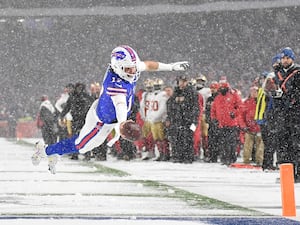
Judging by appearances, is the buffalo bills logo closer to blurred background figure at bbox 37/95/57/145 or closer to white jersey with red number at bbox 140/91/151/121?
white jersey with red number at bbox 140/91/151/121

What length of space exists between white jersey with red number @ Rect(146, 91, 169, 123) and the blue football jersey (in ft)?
30.4

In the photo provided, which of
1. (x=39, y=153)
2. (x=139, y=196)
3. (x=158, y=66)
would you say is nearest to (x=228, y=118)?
(x=39, y=153)

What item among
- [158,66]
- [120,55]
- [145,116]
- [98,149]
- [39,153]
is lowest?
[98,149]

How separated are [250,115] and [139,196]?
727 centimetres

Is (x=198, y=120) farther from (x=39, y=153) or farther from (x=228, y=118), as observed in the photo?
(x=39, y=153)

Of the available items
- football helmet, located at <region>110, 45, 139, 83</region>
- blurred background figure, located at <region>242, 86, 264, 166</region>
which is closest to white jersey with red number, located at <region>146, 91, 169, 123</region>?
blurred background figure, located at <region>242, 86, 264, 166</region>

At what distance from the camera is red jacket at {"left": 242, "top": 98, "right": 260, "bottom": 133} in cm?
1770

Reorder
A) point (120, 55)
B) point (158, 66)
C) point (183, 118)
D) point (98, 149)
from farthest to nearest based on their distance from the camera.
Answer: point (98, 149) → point (183, 118) → point (158, 66) → point (120, 55)

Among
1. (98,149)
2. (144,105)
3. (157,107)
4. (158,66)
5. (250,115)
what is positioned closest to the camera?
(158,66)

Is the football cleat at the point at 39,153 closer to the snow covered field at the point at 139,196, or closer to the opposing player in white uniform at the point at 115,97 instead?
the snow covered field at the point at 139,196

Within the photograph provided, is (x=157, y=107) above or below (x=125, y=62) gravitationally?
below

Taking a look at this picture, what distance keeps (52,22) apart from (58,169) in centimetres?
3084

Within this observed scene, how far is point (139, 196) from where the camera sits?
11.0m

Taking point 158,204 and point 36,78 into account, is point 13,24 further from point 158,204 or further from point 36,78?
point 158,204
